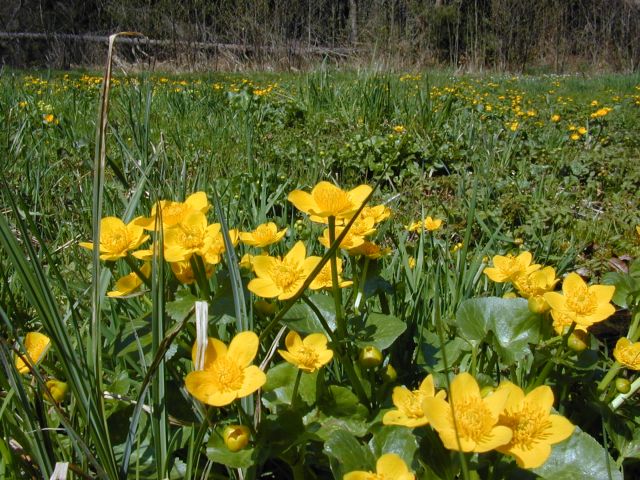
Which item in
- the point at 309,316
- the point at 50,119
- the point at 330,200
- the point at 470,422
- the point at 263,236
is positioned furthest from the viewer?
the point at 50,119

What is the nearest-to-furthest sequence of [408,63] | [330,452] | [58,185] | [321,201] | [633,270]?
[330,452]
[321,201]
[633,270]
[58,185]
[408,63]

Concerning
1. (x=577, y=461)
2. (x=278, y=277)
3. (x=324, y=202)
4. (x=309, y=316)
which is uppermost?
(x=324, y=202)

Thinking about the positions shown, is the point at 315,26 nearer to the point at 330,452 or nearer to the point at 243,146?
the point at 243,146

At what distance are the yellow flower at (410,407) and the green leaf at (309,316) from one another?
0.22m

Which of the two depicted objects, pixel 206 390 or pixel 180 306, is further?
pixel 180 306

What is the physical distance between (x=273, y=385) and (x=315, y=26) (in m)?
11.9

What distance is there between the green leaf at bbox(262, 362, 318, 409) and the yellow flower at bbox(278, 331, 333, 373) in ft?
0.43

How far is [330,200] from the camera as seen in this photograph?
2.83 feet

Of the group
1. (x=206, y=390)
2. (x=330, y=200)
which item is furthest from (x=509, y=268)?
(x=206, y=390)

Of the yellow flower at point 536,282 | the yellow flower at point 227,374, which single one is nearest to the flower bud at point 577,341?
the yellow flower at point 536,282

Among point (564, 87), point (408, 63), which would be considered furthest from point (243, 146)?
point (408, 63)

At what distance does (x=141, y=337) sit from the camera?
0.95 metres

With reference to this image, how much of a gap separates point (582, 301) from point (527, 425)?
258 millimetres

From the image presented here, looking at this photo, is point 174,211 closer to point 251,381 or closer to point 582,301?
point 251,381
